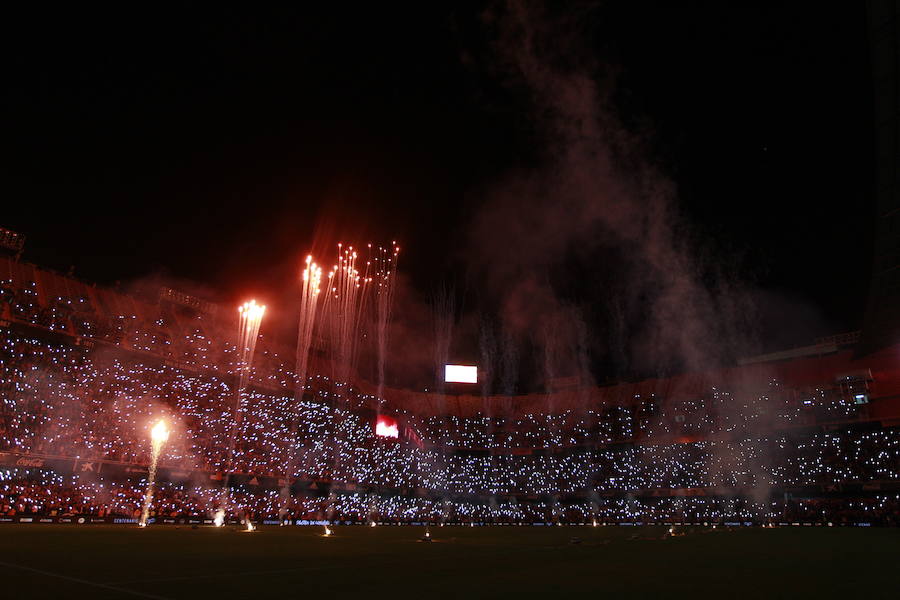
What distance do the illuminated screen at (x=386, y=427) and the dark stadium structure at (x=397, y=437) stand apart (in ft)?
2.50

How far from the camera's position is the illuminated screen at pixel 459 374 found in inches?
2447

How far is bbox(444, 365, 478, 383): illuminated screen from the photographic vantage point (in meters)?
62.2

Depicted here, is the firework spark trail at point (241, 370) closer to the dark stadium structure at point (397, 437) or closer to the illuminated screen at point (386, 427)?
the dark stadium structure at point (397, 437)

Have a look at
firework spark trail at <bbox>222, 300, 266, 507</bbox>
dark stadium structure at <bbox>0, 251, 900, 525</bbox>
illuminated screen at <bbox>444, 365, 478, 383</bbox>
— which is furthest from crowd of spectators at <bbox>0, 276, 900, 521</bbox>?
illuminated screen at <bbox>444, 365, 478, 383</bbox>

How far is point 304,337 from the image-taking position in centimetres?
5038

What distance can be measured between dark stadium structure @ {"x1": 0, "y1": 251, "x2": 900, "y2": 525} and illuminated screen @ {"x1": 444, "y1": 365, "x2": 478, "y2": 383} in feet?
15.3

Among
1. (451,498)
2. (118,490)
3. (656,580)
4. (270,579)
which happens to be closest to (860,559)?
(656,580)

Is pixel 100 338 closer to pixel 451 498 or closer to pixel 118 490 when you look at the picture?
pixel 118 490

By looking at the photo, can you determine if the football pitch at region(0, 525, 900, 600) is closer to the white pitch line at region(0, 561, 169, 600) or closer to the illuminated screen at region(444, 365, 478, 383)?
the white pitch line at region(0, 561, 169, 600)

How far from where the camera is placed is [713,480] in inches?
2004

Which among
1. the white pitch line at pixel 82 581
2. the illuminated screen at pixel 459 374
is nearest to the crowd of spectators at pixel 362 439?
the illuminated screen at pixel 459 374

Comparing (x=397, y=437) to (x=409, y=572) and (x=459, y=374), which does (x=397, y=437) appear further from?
(x=409, y=572)

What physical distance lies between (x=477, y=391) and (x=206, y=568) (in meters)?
57.6

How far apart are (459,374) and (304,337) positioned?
18700 mm
